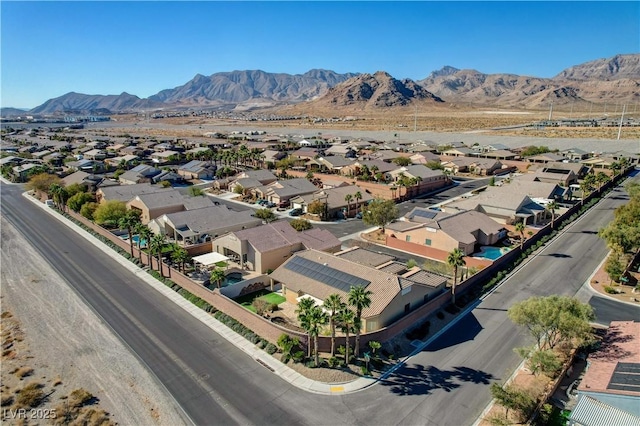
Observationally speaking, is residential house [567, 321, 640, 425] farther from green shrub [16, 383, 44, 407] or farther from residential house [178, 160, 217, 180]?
residential house [178, 160, 217, 180]

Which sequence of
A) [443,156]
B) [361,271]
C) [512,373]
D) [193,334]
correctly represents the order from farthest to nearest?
[443,156] < [361,271] < [193,334] < [512,373]

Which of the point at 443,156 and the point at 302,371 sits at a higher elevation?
the point at 443,156

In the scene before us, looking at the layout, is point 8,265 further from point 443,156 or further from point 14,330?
point 443,156

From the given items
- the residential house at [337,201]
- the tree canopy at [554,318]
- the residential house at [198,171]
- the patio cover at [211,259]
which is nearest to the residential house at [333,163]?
the residential house at [198,171]

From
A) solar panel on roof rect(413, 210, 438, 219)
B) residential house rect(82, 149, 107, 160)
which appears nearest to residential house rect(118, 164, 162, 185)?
residential house rect(82, 149, 107, 160)

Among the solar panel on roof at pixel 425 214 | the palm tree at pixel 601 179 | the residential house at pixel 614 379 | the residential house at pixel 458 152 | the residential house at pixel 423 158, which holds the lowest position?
the residential house at pixel 614 379

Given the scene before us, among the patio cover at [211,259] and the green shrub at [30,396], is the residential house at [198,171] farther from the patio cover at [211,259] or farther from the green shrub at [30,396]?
the green shrub at [30,396]

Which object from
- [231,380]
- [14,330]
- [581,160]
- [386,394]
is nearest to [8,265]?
[14,330]
